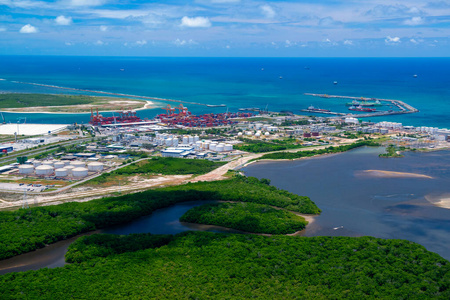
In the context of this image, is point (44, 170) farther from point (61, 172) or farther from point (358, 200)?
point (358, 200)

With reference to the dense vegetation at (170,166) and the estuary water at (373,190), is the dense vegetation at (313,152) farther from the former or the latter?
the dense vegetation at (170,166)

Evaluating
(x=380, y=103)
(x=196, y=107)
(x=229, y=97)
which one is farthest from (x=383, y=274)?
(x=229, y=97)

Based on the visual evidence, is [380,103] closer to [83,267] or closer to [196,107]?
[196,107]

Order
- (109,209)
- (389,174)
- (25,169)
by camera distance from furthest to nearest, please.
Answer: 1. (389,174)
2. (25,169)
3. (109,209)

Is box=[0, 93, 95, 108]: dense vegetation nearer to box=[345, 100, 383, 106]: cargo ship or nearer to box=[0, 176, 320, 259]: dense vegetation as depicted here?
box=[345, 100, 383, 106]: cargo ship

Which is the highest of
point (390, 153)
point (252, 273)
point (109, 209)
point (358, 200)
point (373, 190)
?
point (390, 153)

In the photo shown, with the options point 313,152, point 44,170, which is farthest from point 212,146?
point 44,170

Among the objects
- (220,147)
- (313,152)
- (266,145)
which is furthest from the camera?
(266,145)

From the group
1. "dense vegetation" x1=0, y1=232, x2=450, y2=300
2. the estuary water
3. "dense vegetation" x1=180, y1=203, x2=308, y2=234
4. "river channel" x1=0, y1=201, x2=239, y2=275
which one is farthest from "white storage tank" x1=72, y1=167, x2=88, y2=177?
"dense vegetation" x1=0, y1=232, x2=450, y2=300
